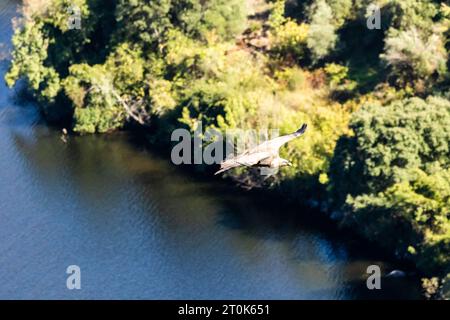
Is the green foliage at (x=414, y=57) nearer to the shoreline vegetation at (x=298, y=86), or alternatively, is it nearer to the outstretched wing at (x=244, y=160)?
the shoreline vegetation at (x=298, y=86)

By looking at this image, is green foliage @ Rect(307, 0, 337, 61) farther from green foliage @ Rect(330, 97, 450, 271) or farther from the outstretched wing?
the outstretched wing

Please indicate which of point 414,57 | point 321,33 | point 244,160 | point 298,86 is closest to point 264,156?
point 244,160

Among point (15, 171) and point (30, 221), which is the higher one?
point (15, 171)

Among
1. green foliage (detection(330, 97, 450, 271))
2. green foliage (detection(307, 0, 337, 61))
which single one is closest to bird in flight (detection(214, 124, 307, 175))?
green foliage (detection(330, 97, 450, 271))

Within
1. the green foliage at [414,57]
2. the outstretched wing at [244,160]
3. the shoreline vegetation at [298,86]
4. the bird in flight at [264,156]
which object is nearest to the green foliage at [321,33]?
the shoreline vegetation at [298,86]
